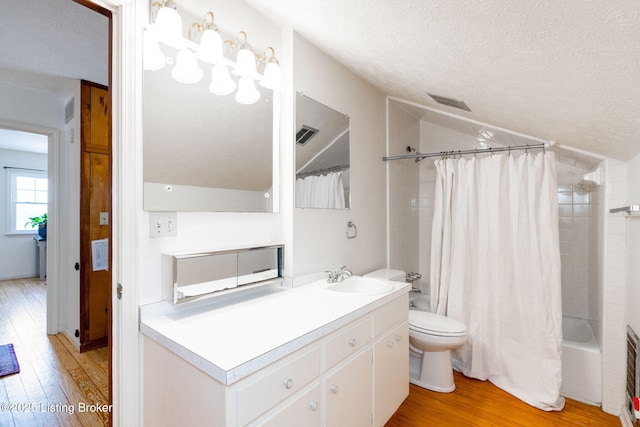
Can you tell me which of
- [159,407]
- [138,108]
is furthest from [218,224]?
[159,407]

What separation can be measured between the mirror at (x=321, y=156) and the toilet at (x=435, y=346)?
3.35 feet

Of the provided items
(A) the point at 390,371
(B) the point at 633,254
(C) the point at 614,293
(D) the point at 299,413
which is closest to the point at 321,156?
(A) the point at 390,371

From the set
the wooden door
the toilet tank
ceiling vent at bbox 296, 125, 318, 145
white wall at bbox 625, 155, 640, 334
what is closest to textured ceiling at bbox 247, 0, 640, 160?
white wall at bbox 625, 155, 640, 334

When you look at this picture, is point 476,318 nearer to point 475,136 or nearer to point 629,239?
point 629,239

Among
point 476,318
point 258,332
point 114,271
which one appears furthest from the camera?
point 476,318

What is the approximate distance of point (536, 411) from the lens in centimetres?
194

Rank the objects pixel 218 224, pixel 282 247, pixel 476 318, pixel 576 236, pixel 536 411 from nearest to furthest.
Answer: pixel 218 224
pixel 282 247
pixel 536 411
pixel 476 318
pixel 576 236

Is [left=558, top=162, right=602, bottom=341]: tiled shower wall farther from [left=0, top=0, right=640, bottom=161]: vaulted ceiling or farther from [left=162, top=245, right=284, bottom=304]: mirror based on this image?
[left=162, top=245, right=284, bottom=304]: mirror

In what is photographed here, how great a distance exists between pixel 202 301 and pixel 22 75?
2.59 metres

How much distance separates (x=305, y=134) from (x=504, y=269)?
1.72 meters

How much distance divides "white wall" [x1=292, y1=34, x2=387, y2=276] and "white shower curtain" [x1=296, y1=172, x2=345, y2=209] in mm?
49

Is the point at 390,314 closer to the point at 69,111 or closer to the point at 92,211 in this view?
the point at 92,211

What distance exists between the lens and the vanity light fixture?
128cm

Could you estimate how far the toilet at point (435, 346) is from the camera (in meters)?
2.06
